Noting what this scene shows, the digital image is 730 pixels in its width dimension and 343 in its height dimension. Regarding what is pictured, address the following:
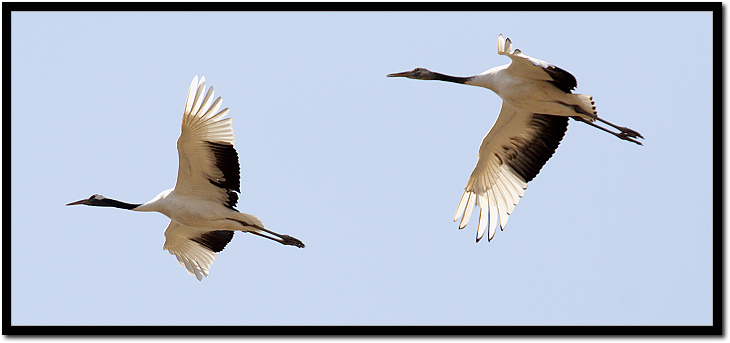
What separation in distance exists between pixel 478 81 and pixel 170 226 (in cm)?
554

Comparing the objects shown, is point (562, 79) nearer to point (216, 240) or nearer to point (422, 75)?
point (422, 75)

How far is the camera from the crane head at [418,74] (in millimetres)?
15195

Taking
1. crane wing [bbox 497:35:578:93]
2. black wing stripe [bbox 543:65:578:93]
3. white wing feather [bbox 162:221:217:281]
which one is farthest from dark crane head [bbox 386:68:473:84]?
white wing feather [bbox 162:221:217:281]

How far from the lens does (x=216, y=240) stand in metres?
16.4

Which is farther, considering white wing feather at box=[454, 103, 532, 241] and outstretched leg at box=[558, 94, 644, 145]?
white wing feather at box=[454, 103, 532, 241]

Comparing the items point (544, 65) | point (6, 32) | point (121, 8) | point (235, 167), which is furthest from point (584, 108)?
point (6, 32)

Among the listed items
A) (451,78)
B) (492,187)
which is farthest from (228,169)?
(492,187)

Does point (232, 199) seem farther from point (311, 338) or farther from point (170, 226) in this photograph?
point (311, 338)

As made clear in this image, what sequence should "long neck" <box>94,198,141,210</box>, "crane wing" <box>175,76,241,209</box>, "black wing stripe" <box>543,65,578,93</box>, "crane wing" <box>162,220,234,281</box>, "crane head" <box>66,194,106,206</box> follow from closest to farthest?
"black wing stripe" <box>543,65,578,93</box>, "crane wing" <box>175,76,241,209</box>, "long neck" <box>94,198,141,210</box>, "crane head" <box>66,194,106,206</box>, "crane wing" <box>162,220,234,281</box>

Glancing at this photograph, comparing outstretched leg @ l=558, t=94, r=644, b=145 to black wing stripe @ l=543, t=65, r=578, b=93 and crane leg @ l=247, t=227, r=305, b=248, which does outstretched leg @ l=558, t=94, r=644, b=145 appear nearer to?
black wing stripe @ l=543, t=65, r=578, b=93

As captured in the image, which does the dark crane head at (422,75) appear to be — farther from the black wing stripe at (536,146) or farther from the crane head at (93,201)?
the crane head at (93,201)

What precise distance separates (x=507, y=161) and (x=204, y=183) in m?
4.69

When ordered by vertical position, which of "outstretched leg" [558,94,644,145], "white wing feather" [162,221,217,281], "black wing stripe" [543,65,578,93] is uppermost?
"black wing stripe" [543,65,578,93]

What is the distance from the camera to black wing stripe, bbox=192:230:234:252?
53.7 ft
